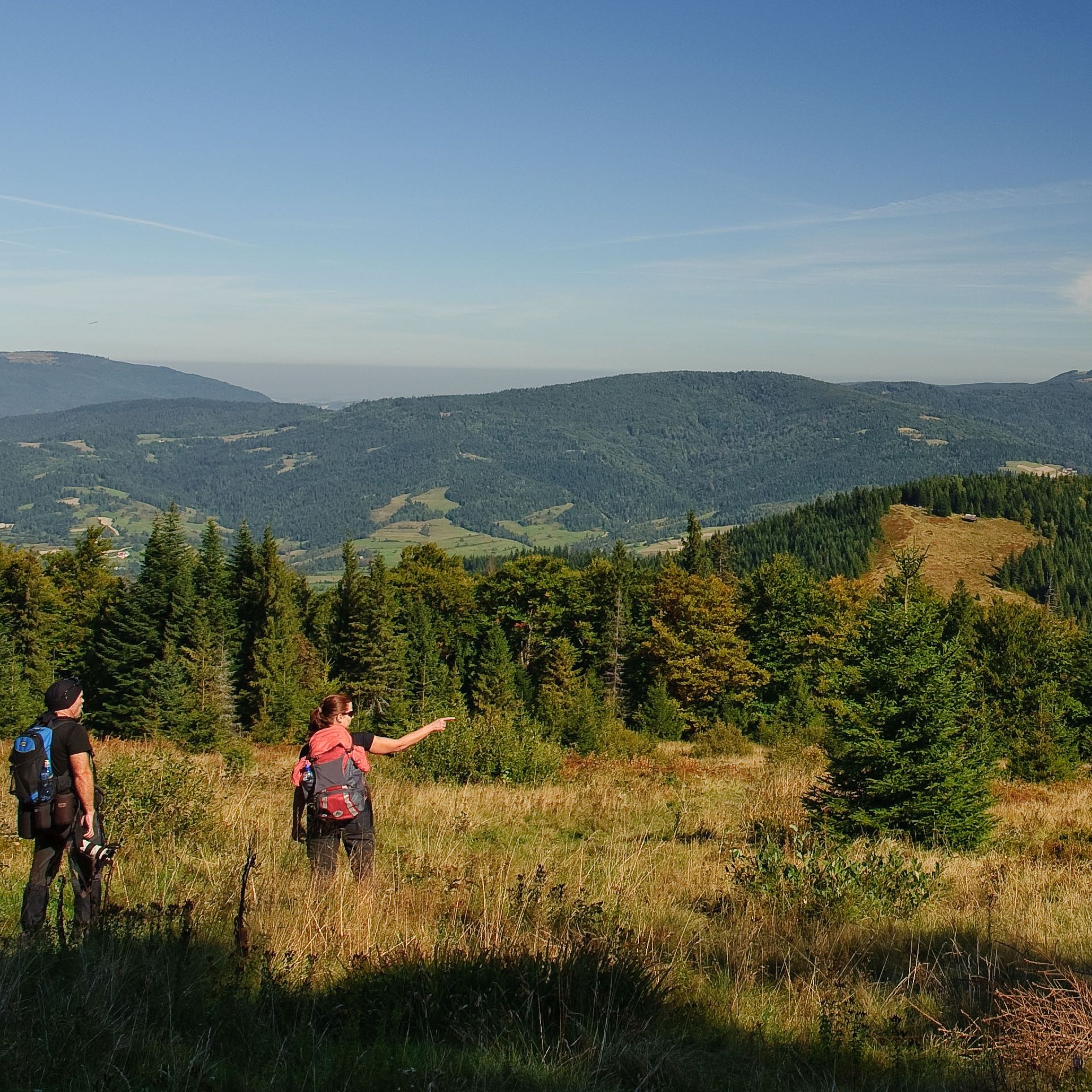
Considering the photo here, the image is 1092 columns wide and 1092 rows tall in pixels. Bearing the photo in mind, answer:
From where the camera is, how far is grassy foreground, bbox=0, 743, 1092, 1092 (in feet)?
11.5

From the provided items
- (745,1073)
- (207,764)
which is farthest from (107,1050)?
(207,764)

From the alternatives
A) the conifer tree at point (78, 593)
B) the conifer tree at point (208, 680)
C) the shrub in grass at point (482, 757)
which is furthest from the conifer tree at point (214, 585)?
the shrub in grass at point (482, 757)

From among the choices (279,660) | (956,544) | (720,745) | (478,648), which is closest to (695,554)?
(478,648)

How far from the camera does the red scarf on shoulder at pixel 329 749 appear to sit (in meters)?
6.12

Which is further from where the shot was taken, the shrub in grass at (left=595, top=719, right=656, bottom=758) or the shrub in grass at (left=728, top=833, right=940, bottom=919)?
the shrub in grass at (left=595, top=719, right=656, bottom=758)

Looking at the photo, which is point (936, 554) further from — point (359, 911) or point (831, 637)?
point (359, 911)

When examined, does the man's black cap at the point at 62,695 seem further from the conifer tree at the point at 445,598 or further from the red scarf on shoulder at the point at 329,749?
the conifer tree at the point at 445,598

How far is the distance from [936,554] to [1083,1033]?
144 m

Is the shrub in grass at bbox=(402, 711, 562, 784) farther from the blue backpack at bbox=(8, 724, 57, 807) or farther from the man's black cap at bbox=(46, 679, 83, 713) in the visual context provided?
the blue backpack at bbox=(8, 724, 57, 807)

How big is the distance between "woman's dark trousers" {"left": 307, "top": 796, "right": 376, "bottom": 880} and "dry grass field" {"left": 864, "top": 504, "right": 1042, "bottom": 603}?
121 metres

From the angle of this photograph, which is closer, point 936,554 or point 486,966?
point 486,966

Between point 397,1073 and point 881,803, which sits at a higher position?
point 397,1073

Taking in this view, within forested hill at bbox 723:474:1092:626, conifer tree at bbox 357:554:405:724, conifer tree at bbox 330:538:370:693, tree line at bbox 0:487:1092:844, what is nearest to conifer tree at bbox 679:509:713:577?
tree line at bbox 0:487:1092:844

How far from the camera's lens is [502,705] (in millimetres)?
48062
